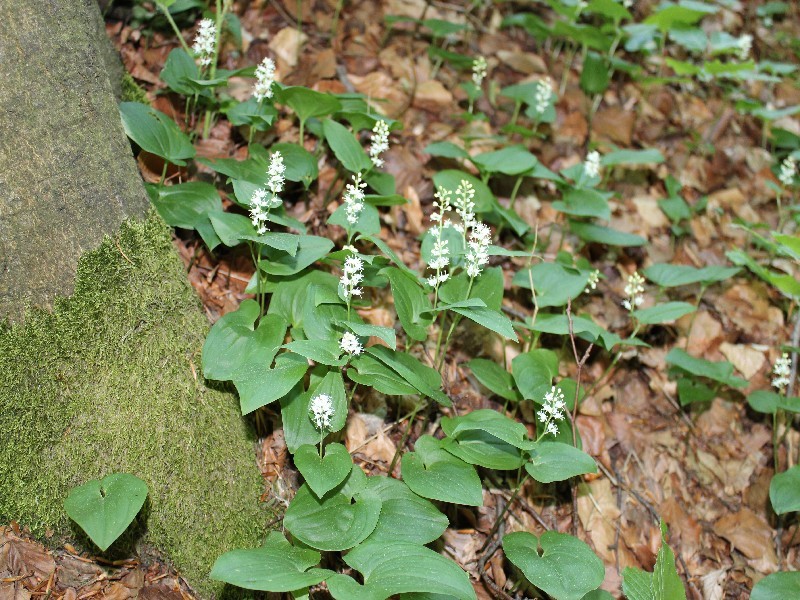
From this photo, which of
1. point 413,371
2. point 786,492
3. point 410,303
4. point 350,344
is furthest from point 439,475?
point 786,492

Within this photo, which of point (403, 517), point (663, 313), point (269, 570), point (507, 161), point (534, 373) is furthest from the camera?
point (507, 161)

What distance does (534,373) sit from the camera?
3.47m

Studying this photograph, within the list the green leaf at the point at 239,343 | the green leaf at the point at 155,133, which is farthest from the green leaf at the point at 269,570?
the green leaf at the point at 155,133

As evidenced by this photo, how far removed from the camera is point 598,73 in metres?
5.62

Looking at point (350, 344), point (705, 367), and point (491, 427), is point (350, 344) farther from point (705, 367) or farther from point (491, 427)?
point (705, 367)

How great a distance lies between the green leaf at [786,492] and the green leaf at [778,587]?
368 mm

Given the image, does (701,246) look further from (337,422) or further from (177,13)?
(177,13)

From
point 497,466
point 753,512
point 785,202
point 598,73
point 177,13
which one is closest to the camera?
point 497,466

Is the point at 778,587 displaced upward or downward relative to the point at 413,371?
downward

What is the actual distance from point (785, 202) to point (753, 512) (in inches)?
128

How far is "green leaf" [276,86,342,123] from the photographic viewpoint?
3.68 m

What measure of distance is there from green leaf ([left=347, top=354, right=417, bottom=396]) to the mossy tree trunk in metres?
1.19

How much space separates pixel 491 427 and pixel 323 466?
0.75 meters

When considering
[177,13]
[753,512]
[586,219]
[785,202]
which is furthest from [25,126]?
[785,202]
